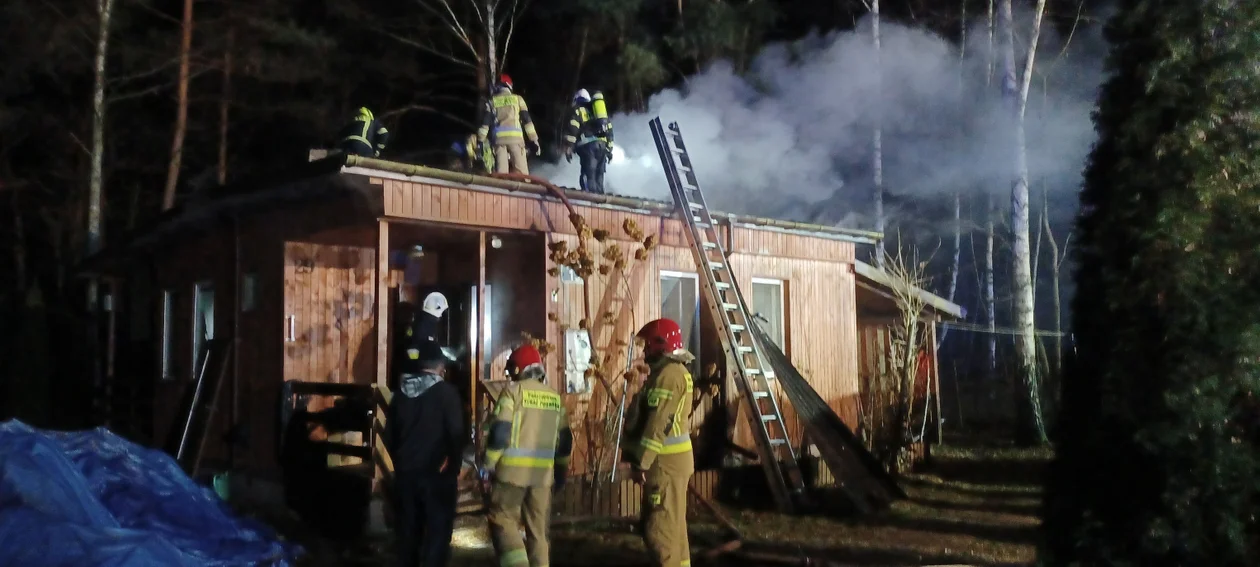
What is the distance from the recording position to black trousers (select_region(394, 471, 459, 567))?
5922 mm

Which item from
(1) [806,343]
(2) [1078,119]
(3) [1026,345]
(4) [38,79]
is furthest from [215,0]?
(2) [1078,119]

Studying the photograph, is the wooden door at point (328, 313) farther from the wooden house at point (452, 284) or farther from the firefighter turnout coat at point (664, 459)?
the firefighter turnout coat at point (664, 459)

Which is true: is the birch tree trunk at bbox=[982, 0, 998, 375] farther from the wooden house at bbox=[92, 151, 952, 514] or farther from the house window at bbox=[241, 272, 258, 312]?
the house window at bbox=[241, 272, 258, 312]

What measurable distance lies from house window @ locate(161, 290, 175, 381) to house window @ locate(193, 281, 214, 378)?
96cm

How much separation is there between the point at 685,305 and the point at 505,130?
9.05 ft

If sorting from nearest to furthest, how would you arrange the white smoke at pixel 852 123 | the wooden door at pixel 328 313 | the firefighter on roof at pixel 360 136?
1. the wooden door at pixel 328 313
2. the firefighter on roof at pixel 360 136
3. the white smoke at pixel 852 123

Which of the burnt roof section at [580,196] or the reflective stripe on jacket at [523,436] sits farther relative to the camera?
the burnt roof section at [580,196]

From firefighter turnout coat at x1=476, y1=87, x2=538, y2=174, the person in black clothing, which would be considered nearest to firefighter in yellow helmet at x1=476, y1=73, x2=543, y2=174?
firefighter turnout coat at x1=476, y1=87, x2=538, y2=174

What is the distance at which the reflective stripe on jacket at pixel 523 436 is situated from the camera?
5.71m

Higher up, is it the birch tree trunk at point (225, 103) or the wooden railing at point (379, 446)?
the birch tree trunk at point (225, 103)

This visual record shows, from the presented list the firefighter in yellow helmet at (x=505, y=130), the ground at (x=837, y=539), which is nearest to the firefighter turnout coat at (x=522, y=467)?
the ground at (x=837, y=539)

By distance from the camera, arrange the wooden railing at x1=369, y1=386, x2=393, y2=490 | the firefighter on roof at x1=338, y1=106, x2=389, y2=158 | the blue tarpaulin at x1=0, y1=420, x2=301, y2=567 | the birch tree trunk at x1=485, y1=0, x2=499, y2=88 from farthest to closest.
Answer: the birch tree trunk at x1=485, y1=0, x2=499, y2=88 < the firefighter on roof at x1=338, y1=106, x2=389, y2=158 < the wooden railing at x1=369, y1=386, x2=393, y2=490 < the blue tarpaulin at x1=0, y1=420, x2=301, y2=567

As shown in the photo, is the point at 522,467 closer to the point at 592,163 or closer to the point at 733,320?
the point at 733,320

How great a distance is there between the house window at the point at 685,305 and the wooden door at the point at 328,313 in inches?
122
